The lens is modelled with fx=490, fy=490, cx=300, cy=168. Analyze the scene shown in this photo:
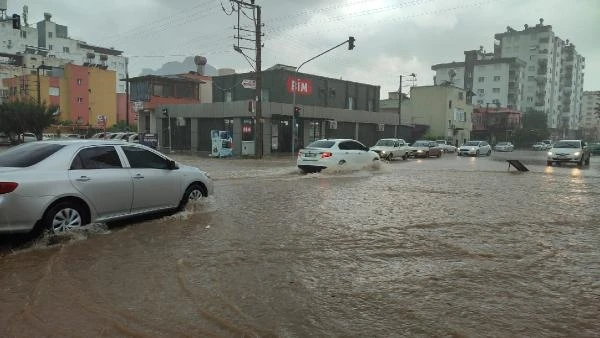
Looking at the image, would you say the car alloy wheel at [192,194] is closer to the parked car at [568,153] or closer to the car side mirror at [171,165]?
the car side mirror at [171,165]

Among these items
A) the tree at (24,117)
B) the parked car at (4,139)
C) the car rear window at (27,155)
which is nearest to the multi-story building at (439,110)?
the tree at (24,117)

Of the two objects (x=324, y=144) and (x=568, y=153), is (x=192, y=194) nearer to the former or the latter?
(x=324, y=144)

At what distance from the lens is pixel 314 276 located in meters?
5.63

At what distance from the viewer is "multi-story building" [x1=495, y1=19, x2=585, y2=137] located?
108 m

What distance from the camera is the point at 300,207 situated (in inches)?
424

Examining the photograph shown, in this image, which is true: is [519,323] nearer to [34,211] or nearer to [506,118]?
[34,211]

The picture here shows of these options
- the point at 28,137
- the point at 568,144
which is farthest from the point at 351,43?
the point at 28,137

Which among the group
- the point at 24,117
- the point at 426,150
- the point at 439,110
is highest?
the point at 439,110

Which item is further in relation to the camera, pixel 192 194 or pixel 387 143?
pixel 387 143

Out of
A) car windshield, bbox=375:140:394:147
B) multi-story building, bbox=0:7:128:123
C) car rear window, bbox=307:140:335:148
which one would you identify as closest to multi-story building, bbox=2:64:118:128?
multi-story building, bbox=0:7:128:123

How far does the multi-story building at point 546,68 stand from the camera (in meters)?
108

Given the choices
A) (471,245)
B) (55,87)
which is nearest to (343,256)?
(471,245)

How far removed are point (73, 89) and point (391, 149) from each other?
2143 inches

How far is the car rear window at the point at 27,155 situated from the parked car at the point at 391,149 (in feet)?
81.9
